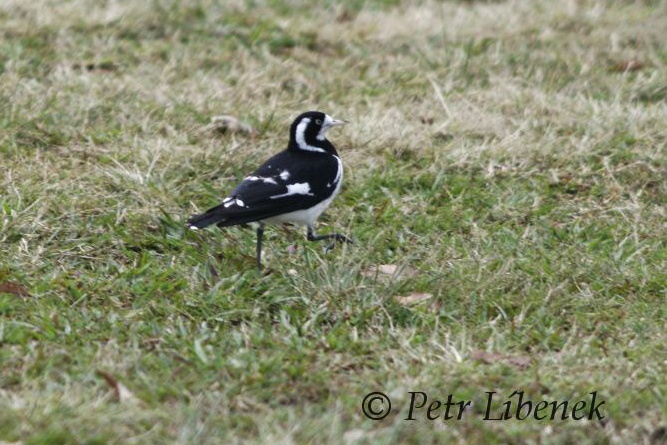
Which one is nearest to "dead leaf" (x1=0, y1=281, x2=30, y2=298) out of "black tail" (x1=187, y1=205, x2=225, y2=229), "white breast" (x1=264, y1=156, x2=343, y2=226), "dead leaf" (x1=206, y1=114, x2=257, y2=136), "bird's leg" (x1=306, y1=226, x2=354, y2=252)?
"black tail" (x1=187, y1=205, x2=225, y2=229)

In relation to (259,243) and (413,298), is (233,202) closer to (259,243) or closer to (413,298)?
(259,243)

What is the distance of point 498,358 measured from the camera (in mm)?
4965

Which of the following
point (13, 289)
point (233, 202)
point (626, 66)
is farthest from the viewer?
point (626, 66)

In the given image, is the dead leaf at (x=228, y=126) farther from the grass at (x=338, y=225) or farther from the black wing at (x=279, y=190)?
the black wing at (x=279, y=190)

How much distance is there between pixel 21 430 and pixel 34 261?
1708 mm

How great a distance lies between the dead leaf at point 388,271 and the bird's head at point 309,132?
3.02 feet

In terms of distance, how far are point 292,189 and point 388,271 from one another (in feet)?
2.09

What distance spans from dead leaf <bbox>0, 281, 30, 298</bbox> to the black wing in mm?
824

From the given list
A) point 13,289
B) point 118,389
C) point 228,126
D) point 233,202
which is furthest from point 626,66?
point 118,389

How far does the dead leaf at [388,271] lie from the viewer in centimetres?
550

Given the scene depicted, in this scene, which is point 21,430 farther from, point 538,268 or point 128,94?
point 128,94

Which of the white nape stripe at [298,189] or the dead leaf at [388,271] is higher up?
the white nape stripe at [298,189]

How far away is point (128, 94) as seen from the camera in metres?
7.77

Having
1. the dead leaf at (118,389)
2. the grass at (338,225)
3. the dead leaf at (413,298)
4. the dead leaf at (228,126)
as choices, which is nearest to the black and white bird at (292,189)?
the grass at (338,225)
